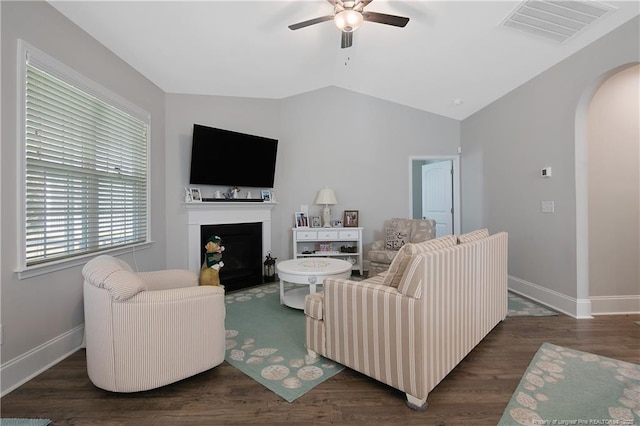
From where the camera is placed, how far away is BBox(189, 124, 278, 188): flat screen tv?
149 inches

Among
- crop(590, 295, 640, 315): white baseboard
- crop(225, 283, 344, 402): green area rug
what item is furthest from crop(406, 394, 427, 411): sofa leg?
crop(590, 295, 640, 315): white baseboard

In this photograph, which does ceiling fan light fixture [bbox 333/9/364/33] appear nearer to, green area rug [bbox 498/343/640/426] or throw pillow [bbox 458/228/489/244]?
throw pillow [bbox 458/228/489/244]

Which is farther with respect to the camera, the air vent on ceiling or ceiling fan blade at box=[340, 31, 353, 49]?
ceiling fan blade at box=[340, 31, 353, 49]

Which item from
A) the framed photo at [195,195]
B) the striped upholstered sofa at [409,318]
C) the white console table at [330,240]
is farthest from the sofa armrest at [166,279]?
the white console table at [330,240]

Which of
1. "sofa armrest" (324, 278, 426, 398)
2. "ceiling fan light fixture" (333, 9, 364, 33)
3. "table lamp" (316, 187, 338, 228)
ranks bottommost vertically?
"sofa armrest" (324, 278, 426, 398)

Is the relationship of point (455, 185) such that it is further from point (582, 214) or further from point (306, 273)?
point (306, 273)

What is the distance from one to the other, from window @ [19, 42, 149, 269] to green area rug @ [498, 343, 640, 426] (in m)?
3.14

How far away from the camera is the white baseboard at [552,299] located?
287 centimetres

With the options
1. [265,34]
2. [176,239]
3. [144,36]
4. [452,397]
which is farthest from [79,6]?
[452,397]

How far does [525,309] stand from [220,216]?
3.80 m

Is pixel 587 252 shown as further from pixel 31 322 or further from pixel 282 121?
pixel 31 322

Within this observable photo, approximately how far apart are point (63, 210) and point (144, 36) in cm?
175

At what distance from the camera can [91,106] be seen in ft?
8.43

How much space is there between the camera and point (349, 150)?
4914mm
